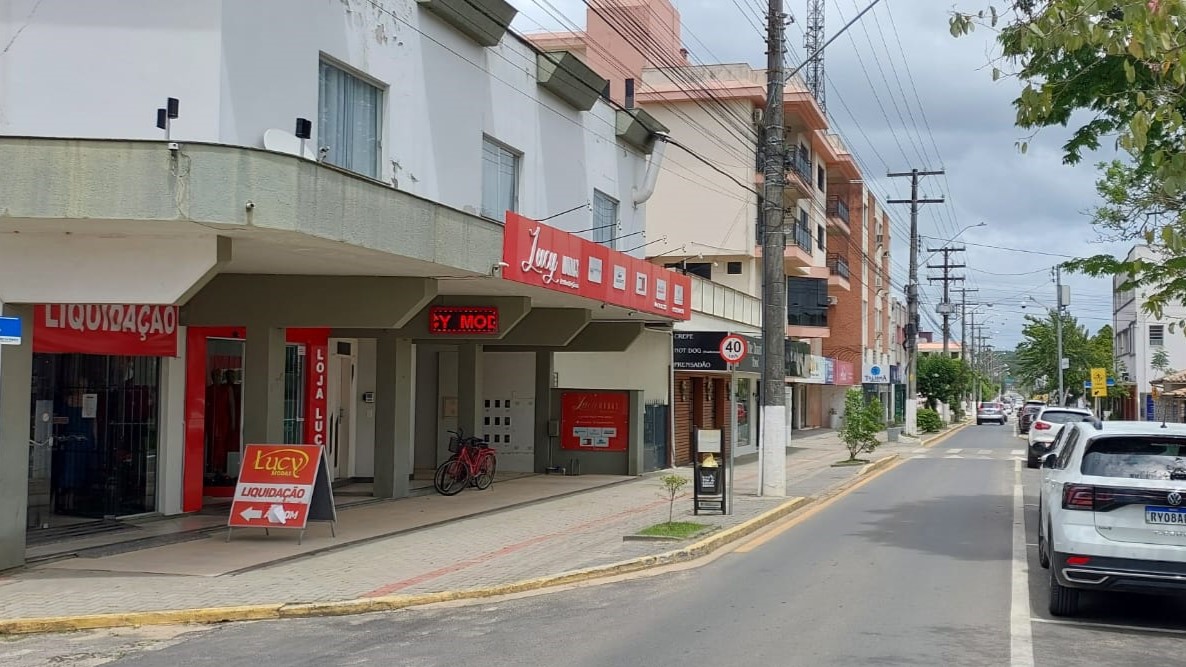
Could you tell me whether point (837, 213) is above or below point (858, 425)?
above

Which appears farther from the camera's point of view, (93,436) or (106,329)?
(93,436)

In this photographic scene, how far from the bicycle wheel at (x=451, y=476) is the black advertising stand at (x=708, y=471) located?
15.8 ft

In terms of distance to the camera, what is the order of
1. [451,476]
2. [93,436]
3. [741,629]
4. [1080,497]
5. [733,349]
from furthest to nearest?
[451,476] < [733,349] < [93,436] < [1080,497] < [741,629]

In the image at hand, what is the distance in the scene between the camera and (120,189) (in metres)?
10.2

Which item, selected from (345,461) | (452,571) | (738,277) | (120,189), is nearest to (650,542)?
(452,571)

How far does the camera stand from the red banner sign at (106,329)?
13.3 meters

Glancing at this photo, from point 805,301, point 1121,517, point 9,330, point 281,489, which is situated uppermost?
point 805,301

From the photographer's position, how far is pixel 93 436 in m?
15.1

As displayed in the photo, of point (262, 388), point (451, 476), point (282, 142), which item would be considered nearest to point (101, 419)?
point (262, 388)

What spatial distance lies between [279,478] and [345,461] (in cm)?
827

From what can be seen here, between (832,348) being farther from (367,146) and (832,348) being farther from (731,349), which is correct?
(367,146)

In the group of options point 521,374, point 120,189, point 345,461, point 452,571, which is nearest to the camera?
point 120,189

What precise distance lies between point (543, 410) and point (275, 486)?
11265mm

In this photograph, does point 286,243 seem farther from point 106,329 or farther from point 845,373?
point 845,373
